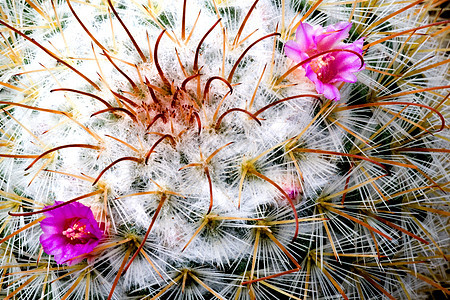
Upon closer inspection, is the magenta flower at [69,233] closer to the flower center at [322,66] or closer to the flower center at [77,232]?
the flower center at [77,232]

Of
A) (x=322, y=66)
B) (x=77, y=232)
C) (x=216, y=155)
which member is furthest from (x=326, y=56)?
(x=77, y=232)

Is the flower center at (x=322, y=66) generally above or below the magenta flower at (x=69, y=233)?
above

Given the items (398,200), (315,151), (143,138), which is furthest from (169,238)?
(398,200)

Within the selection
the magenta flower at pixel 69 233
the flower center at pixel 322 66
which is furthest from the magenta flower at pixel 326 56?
the magenta flower at pixel 69 233

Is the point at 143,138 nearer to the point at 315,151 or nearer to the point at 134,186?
the point at 134,186

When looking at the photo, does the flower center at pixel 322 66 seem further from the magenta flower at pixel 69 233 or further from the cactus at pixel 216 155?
the magenta flower at pixel 69 233

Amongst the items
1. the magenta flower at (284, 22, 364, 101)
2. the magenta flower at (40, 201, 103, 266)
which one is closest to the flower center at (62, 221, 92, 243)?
the magenta flower at (40, 201, 103, 266)

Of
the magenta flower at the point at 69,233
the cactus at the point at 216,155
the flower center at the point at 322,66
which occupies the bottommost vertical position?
the magenta flower at the point at 69,233

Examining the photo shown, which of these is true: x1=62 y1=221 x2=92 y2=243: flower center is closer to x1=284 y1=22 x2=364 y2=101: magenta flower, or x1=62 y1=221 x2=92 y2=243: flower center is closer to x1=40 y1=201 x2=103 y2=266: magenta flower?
x1=40 y1=201 x2=103 y2=266: magenta flower
